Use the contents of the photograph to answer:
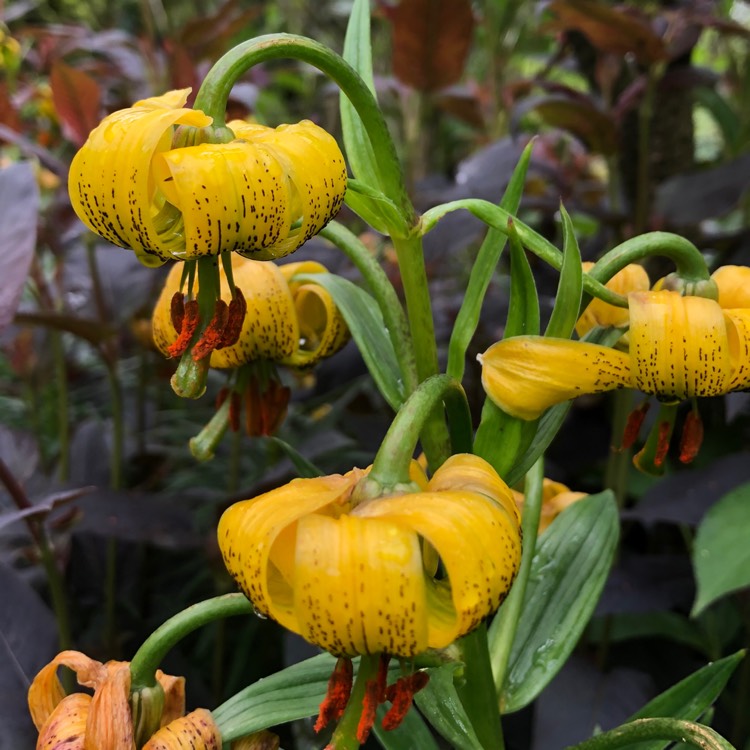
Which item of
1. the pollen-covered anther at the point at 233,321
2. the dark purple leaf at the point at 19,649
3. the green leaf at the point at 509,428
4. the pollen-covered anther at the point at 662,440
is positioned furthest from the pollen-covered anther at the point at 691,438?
the dark purple leaf at the point at 19,649

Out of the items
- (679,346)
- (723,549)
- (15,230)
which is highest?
(15,230)

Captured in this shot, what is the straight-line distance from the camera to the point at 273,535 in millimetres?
409

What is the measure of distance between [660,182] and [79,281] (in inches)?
45.5

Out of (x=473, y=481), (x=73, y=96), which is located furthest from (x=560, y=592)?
(x=73, y=96)

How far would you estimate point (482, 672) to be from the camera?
0.61 meters

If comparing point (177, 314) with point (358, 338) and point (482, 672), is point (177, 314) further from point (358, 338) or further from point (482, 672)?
point (482, 672)

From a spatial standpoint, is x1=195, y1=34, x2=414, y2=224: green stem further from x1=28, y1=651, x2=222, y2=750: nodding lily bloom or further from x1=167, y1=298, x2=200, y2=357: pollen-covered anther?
x1=28, y1=651, x2=222, y2=750: nodding lily bloom

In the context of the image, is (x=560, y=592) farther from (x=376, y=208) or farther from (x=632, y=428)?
(x=376, y=208)

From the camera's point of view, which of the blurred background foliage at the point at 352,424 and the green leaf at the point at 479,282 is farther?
the blurred background foliage at the point at 352,424

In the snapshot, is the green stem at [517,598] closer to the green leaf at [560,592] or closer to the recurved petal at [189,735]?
the green leaf at [560,592]

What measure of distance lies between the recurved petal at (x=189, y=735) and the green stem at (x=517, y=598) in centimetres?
25

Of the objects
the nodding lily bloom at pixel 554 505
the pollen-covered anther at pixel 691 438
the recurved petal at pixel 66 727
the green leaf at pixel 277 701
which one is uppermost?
the pollen-covered anther at pixel 691 438

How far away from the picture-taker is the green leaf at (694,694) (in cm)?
66

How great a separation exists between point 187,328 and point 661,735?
0.41 meters
